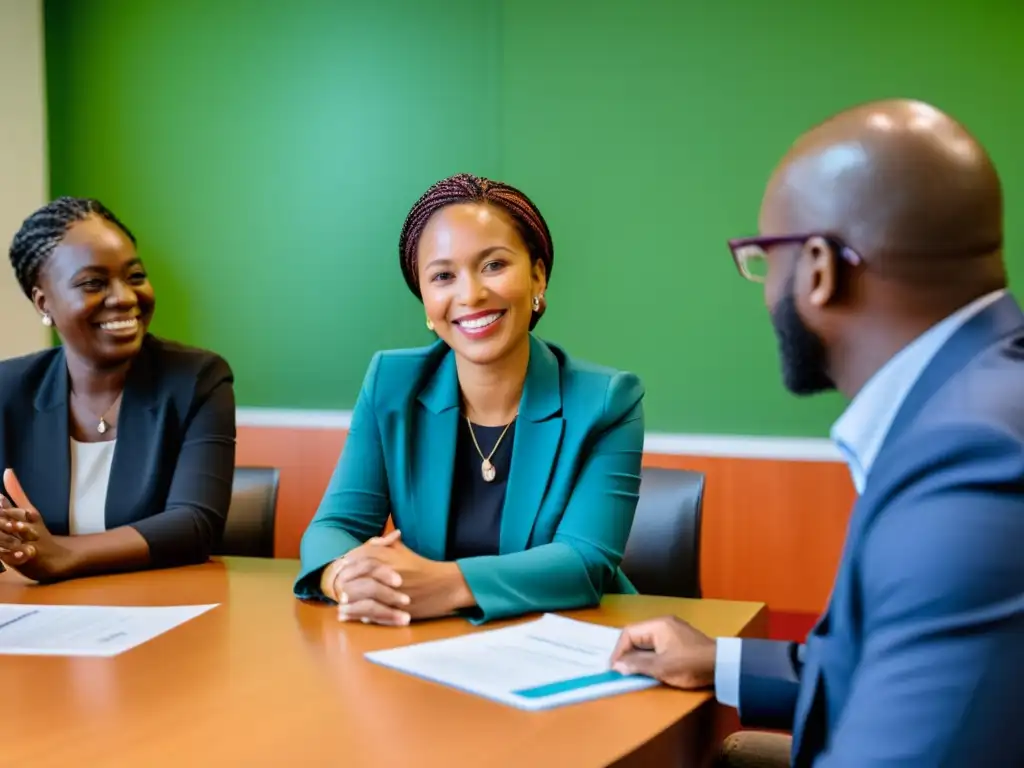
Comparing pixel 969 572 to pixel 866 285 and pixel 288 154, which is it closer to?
pixel 866 285

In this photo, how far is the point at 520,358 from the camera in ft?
7.06

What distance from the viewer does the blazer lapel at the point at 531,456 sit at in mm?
2006

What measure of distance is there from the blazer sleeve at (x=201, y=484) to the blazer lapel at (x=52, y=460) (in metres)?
0.21

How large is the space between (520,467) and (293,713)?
2.72ft

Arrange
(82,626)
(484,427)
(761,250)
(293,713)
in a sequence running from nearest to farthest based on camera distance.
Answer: (761,250) < (293,713) < (82,626) < (484,427)

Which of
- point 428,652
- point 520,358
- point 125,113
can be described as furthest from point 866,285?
point 125,113

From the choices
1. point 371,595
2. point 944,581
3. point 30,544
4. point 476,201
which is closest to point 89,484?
point 30,544

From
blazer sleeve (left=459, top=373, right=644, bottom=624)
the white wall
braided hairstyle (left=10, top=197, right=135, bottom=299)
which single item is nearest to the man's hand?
blazer sleeve (left=459, top=373, right=644, bottom=624)

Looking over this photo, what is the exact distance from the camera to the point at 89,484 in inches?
92.1

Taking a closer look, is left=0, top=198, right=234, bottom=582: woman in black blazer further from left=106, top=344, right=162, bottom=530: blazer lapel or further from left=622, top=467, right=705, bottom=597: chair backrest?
left=622, top=467, right=705, bottom=597: chair backrest

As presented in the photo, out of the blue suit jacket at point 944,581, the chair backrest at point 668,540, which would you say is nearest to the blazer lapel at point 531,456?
the chair backrest at point 668,540

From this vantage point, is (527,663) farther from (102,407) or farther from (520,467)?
(102,407)

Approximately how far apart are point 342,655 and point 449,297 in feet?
2.53

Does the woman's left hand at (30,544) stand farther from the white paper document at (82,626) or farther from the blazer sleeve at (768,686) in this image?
the blazer sleeve at (768,686)
